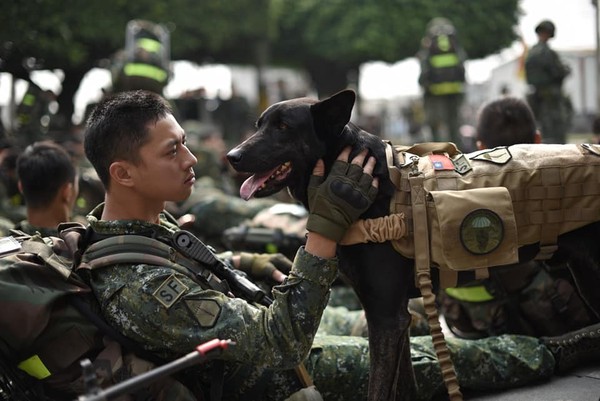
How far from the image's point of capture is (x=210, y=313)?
245cm

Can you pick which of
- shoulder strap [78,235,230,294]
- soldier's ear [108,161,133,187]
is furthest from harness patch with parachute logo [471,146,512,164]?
soldier's ear [108,161,133,187]

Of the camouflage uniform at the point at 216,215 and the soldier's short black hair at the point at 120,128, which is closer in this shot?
the soldier's short black hair at the point at 120,128

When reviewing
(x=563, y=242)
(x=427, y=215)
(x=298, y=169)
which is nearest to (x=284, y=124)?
(x=298, y=169)

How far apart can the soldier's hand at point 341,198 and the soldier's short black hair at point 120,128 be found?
67cm

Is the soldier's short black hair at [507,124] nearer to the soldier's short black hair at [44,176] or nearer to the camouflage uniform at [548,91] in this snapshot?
the soldier's short black hair at [44,176]

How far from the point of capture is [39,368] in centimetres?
246

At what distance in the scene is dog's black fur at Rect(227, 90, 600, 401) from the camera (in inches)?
113

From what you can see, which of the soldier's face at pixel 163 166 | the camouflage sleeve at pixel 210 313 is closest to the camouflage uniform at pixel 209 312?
the camouflage sleeve at pixel 210 313

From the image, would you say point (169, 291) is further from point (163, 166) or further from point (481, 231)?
point (481, 231)

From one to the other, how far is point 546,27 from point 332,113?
8.90 metres

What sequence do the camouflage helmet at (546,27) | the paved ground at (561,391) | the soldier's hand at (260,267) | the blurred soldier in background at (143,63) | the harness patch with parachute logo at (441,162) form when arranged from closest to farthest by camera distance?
the harness patch with parachute logo at (441,162), the paved ground at (561,391), the soldier's hand at (260,267), the blurred soldier in background at (143,63), the camouflage helmet at (546,27)

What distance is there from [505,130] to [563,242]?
3.59 ft

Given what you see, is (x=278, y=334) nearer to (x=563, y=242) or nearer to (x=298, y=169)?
(x=298, y=169)

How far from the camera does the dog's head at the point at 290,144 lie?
2852 mm
